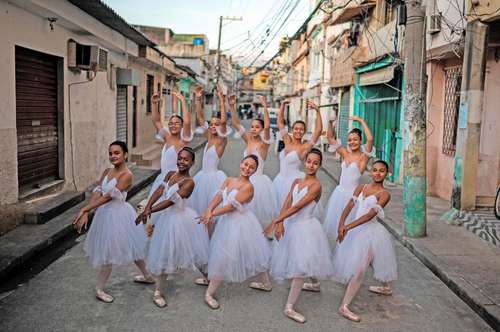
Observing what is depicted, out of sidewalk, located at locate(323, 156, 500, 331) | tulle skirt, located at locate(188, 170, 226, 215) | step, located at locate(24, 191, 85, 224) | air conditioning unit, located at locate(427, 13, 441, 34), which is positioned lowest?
sidewalk, located at locate(323, 156, 500, 331)

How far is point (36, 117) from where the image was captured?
30.6 ft

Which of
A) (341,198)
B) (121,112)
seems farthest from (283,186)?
(121,112)

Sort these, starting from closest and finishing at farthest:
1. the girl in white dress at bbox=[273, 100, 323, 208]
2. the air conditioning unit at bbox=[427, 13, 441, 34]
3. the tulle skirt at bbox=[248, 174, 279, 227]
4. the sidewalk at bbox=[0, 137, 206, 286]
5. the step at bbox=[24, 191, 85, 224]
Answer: the sidewalk at bbox=[0, 137, 206, 286] → the tulle skirt at bbox=[248, 174, 279, 227] → the girl in white dress at bbox=[273, 100, 323, 208] → the step at bbox=[24, 191, 85, 224] → the air conditioning unit at bbox=[427, 13, 441, 34]

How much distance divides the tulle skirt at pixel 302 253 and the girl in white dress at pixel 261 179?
1840 mm

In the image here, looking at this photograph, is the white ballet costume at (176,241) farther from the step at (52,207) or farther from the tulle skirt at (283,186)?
the step at (52,207)

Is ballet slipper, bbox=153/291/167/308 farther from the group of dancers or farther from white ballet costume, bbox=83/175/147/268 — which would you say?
white ballet costume, bbox=83/175/147/268

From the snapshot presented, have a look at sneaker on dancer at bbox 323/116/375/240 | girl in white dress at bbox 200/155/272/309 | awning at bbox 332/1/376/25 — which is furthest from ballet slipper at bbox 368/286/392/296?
awning at bbox 332/1/376/25

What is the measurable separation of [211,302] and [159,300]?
0.51 m

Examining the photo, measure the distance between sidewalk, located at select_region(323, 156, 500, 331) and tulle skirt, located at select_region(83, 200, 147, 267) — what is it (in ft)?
11.6

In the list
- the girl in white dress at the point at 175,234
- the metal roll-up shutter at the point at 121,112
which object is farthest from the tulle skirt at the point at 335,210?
the metal roll-up shutter at the point at 121,112

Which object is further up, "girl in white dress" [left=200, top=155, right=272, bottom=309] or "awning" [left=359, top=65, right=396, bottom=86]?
"awning" [left=359, top=65, right=396, bottom=86]

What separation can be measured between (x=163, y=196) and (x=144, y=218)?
38 centimetres

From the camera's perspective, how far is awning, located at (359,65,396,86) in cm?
1395

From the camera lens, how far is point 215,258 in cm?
490
